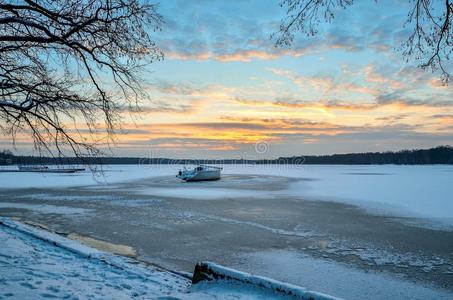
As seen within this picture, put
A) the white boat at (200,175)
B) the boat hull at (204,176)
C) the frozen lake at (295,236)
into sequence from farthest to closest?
1. the white boat at (200,175)
2. the boat hull at (204,176)
3. the frozen lake at (295,236)

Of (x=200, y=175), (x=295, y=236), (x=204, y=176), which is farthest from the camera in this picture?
(x=204, y=176)

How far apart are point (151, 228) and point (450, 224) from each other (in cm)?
1014

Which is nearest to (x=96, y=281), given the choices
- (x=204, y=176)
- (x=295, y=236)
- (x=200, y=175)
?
(x=295, y=236)

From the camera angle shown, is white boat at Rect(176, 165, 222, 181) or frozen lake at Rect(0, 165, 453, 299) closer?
frozen lake at Rect(0, 165, 453, 299)

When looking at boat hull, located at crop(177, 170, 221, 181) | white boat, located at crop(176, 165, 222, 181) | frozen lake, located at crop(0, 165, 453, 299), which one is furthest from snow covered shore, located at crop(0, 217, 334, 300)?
white boat, located at crop(176, 165, 222, 181)

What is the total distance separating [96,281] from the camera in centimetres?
565

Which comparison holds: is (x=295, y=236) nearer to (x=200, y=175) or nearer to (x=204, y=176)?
(x=200, y=175)

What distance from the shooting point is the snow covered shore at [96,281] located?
4988 millimetres

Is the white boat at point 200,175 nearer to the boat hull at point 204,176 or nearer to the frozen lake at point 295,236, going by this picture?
the boat hull at point 204,176

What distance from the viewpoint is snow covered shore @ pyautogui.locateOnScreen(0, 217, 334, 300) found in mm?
4988

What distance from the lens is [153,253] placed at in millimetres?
9117

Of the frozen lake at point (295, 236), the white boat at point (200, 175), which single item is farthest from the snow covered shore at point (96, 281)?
the white boat at point (200, 175)

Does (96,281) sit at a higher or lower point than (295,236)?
higher

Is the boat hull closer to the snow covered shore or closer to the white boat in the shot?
the white boat
